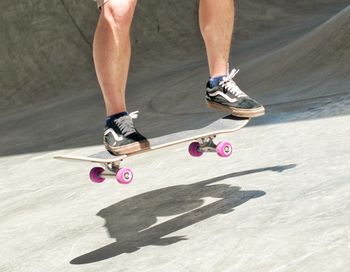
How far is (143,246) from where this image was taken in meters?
3.73

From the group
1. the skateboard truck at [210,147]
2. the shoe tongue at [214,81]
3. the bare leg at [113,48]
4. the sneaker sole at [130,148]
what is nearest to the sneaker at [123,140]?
the sneaker sole at [130,148]

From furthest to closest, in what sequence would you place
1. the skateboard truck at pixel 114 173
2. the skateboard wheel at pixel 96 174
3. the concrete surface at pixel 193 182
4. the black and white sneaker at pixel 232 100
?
the black and white sneaker at pixel 232 100 < the skateboard wheel at pixel 96 174 < the skateboard truck at pixel 114 173 < the concrete surface at pixel 193 182

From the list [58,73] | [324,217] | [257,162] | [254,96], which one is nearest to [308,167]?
[257,162]

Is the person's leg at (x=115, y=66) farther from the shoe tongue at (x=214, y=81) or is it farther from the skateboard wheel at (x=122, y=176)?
the shoe tongue at (x=214, y=81)

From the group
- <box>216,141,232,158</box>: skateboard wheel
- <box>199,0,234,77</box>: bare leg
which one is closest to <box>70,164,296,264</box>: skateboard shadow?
<box>216,141,232,158</box>: skateboard wheel

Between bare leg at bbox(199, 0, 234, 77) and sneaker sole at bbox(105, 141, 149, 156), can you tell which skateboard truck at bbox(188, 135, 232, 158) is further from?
sneaker sole at bbox(105, 141, 149, 156)

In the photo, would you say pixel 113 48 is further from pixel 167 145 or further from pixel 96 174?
pixel 96 174

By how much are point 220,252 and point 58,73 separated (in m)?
9.90

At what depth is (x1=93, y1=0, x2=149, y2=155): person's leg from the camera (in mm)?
3850

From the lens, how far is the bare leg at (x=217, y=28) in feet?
14.6

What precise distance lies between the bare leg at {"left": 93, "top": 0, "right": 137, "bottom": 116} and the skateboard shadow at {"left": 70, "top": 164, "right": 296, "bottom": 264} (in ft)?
1.97

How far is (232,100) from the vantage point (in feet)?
14.3

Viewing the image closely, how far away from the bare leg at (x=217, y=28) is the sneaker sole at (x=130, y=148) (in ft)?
2.66

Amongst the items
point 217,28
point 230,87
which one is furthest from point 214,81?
point 217,28
